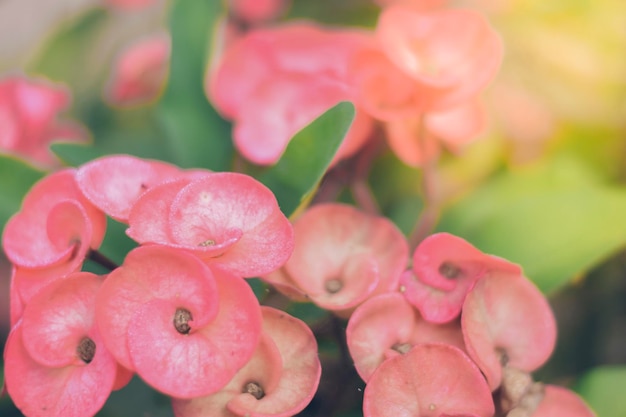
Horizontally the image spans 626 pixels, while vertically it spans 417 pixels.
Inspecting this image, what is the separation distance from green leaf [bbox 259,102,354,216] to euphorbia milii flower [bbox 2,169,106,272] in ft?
0.46

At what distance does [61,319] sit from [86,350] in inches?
1.0

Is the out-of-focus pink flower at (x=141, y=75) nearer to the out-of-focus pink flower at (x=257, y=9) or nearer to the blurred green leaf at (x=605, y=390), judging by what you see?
the out-of-focus pink flower at (x=257, y=9)

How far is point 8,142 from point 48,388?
0.36 meters

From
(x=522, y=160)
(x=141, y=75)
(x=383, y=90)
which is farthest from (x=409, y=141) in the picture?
(x=141, y=75)

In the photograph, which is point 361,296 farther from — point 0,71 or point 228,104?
A: point 0,71

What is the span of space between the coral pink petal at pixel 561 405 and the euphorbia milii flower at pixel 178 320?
0.63 feet

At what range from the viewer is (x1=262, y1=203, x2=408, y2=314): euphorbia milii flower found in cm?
44

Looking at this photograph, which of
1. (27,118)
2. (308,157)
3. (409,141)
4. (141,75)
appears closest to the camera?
(308,157)

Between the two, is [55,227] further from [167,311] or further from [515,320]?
[515,320]

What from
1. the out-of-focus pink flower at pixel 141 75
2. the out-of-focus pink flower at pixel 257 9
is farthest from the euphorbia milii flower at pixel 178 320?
the out-of-focus pink flower at pixel 257 9

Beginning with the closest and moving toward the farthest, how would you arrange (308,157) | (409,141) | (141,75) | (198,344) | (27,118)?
(198,344) → (308,157) → (409,141) → (27,118) → (141,75)

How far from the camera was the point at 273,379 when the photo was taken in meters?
0.40

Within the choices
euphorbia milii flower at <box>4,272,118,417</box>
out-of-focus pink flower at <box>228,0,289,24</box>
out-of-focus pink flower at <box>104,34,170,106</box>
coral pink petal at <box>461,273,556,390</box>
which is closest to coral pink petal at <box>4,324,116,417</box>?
euphorbia milii flower at <box>4,272,118,417</box>

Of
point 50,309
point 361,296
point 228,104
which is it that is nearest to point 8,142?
point 228,104
